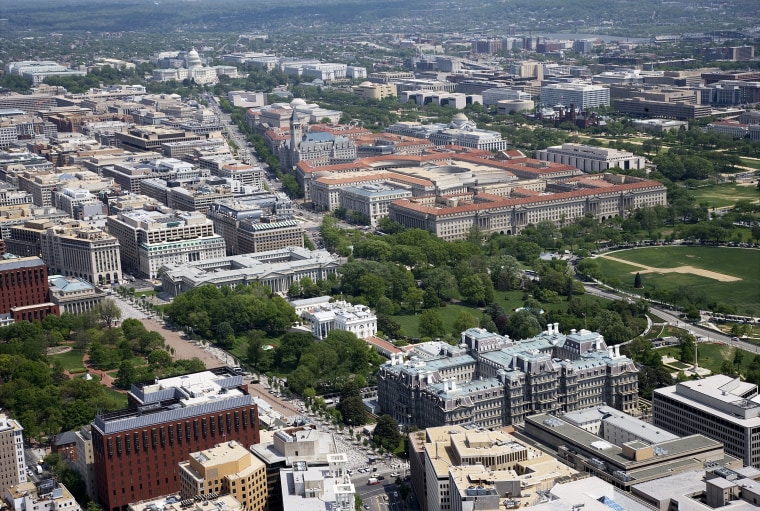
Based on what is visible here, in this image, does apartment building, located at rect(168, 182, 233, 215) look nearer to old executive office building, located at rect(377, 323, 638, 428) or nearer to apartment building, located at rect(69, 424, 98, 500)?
old executive office building, located at rect(377, 323, 638, 428)

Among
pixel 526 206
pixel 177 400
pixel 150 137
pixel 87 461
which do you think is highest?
pixel 177 400

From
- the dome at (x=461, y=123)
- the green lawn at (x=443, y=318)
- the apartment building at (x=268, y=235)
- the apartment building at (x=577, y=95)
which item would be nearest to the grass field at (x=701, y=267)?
the green lawn at (x=443, y=318)

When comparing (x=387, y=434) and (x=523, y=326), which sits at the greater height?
(x=387, y=434)

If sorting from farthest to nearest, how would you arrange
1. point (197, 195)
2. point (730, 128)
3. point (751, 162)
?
1. point (730, 128)
2. point (751, 162)
3. point (197, 195)

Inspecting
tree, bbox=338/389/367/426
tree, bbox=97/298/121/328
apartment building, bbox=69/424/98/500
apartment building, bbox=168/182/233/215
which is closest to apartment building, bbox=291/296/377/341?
tree, bbox=338/389/367/426

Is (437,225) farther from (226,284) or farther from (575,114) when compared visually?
(575,114)

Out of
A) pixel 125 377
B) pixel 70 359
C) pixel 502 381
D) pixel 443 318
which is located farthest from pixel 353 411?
pixel 70 359

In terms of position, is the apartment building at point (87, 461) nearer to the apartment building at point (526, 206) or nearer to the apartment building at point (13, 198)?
the apartment building at point (526, 206)

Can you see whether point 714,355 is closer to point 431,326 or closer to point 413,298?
point 431,326
